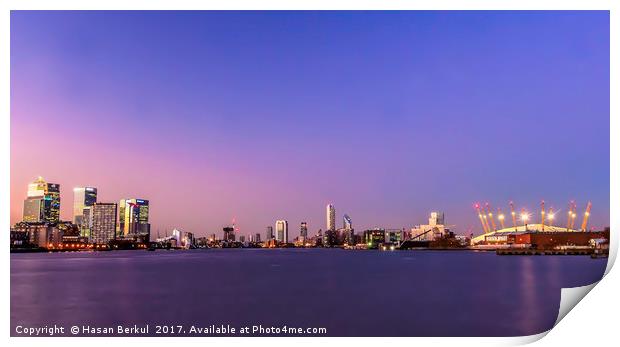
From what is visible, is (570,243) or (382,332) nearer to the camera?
(382,332)

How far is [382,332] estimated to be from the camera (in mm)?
7512

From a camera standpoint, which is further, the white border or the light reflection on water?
the light reflection on water

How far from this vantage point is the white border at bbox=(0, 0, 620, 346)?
5590 millimetres
